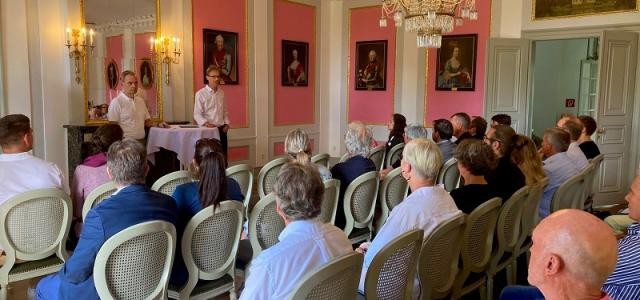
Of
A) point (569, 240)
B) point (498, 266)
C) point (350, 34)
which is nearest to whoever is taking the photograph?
point (569, 240)

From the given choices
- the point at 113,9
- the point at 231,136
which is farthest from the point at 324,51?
the point at 113,9

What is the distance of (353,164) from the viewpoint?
4.05 metres

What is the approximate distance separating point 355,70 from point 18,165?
Answer: 7.89 meters

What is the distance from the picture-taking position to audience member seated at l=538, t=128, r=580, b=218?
4301 millimetres

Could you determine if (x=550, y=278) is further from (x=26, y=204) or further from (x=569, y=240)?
(x=26, y=204)

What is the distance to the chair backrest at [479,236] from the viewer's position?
2.73 m

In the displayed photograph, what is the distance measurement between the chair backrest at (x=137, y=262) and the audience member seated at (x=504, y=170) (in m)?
2.14

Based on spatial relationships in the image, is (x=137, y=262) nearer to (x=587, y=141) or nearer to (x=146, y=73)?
(x=587, y=141)

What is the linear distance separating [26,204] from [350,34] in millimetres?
8371

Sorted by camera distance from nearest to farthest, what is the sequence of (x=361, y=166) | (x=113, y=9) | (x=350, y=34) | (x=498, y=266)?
(x=498, y=266) → (x=361, y=166) → (x=113, y=9) → (x=350, y=34)

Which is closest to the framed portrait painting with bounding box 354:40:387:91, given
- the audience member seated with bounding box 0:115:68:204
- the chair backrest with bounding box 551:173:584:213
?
the chair backrest with bounding box 551:173:584:213

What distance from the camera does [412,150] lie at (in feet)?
9.31

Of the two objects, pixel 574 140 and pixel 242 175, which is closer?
pixel 242 175

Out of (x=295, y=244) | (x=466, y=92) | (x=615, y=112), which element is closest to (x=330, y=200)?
(x=295, y=244)
